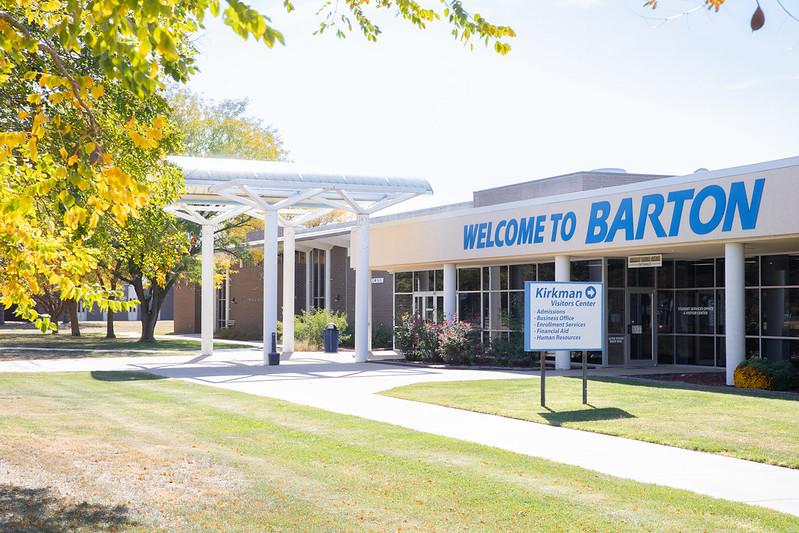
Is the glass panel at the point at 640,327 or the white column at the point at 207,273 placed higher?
the white column at the point at 207,273

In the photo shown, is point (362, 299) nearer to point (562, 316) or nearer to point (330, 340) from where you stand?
point (330, 340)

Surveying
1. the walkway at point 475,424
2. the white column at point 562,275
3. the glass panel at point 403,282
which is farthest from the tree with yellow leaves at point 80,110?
the glass panel at point 403,282

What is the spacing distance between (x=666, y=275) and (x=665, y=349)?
7.29 feet

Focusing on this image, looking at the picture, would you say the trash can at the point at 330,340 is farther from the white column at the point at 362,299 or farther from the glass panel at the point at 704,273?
the glass panel at the point at 704,273

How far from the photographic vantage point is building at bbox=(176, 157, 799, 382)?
68.1 feet

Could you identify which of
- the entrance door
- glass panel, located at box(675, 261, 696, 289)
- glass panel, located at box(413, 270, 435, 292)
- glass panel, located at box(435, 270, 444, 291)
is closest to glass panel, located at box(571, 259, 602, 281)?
the entrance door

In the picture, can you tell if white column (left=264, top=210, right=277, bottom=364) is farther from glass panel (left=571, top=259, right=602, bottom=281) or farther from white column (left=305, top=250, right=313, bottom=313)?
white column (left=305, top=250, right=313, bottom=313)

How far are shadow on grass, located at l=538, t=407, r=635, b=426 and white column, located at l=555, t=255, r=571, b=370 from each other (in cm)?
1039

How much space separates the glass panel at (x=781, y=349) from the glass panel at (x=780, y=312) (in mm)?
177

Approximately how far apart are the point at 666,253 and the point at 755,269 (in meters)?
2.29

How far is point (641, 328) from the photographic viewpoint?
2884 cm

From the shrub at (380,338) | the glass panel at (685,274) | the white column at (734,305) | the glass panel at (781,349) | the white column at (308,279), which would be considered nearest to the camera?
the white column at (734,305)

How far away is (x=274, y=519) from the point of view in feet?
26.1

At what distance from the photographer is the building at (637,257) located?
20.8m
